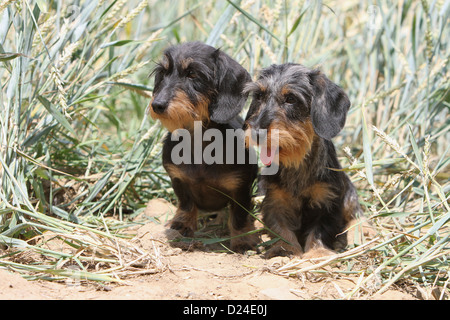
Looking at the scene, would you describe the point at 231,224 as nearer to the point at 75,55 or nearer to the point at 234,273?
the point at 234,273

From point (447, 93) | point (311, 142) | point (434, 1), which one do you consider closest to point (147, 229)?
point (311, 142)

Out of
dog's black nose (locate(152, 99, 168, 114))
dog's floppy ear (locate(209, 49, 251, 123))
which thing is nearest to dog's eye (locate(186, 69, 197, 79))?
dog's floppy ear (locate(209, 49, 251, 123))

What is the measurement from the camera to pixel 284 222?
3.84 m

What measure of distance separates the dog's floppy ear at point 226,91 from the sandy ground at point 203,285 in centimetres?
96

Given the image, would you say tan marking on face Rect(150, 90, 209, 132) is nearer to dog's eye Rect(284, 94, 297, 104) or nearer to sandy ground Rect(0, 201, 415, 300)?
dog's eye Rect(284, 94, 297, 104)

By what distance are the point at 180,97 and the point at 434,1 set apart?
2.69 m

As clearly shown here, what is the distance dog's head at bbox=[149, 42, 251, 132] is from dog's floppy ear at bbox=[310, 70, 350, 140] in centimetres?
50

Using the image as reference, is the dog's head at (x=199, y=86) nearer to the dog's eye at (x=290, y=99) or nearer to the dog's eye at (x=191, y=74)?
the dog's eye at (x=191, y=74)

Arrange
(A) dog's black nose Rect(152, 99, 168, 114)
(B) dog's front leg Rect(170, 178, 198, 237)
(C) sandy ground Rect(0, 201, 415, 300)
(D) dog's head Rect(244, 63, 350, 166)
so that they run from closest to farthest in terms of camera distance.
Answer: (C) sandy ground Rect(0, 201, 415, 300), (D) dog's head Rect(244, 63, 350, 166), (A) dog's black nose Rect(152, 99, 168, 114), (B) dog's front leg Rect(170, 178, 198, 237)

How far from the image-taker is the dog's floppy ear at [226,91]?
3.69 metres

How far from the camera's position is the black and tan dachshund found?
3631 millimetres

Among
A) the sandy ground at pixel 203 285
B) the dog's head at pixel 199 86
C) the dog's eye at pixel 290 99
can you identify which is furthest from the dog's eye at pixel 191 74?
the sandy ground at pixel 203 285

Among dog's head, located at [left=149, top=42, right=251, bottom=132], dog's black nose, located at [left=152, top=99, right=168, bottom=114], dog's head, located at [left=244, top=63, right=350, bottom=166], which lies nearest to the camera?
dog's head, located at [left=244, top=63, right=350, bottom=166]

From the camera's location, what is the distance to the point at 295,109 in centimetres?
348
